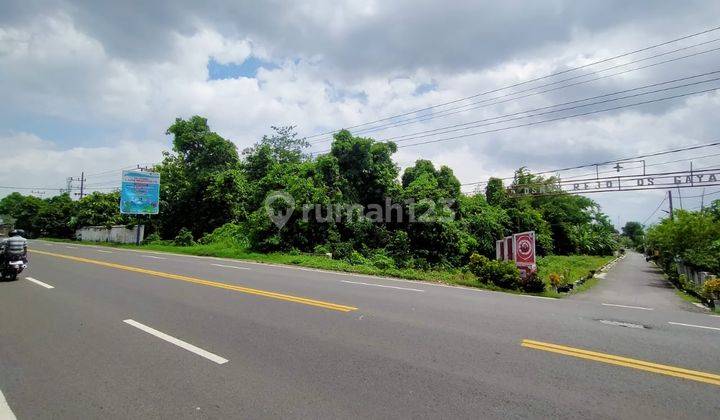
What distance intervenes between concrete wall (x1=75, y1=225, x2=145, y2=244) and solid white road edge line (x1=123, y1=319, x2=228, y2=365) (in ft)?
116

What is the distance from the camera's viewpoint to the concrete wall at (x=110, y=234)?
4028 centimetres

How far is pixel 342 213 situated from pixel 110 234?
1373 inches

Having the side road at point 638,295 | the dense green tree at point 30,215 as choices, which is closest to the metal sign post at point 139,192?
the side road at point 638,295

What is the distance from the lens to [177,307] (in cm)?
754

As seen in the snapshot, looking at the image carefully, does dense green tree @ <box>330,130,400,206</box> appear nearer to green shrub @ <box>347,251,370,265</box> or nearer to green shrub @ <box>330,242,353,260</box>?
green shrub @ <box>330,242,353,260</box>

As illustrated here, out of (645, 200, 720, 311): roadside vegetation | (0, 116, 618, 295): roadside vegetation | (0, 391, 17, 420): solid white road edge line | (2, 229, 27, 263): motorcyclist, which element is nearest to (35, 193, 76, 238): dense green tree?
(0, 116, 618, 295): roadside vegetation

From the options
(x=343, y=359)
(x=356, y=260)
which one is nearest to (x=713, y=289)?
(x=343, y=359)

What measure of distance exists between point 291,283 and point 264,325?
16.5 ft

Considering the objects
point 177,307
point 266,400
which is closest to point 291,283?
point 177,307

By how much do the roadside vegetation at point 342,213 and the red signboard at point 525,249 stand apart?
846 millimetres

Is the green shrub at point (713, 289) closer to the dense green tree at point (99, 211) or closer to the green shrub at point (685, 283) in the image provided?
the green shrub at point (685, 283)

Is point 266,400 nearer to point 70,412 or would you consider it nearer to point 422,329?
point 70,412

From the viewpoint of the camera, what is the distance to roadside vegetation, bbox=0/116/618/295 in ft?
72.7

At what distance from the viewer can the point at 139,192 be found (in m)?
33.2
